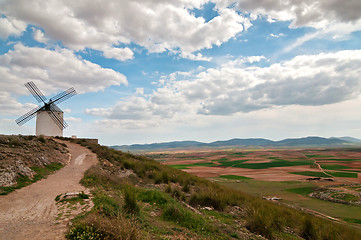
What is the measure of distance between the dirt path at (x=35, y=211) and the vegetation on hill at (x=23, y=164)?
0.75 m

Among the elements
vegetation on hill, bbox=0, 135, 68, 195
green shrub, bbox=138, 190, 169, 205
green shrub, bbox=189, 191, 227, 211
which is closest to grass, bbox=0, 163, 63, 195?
vegetation on hill, bbox=0, 135, 68, 195

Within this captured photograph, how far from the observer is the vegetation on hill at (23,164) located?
38.5ft

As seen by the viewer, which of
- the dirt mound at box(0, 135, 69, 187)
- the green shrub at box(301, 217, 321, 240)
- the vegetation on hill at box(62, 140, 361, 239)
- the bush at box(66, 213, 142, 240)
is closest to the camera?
the bush at box(66, 213, 142, 240)

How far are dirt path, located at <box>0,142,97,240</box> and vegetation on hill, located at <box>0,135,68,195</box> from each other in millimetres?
749

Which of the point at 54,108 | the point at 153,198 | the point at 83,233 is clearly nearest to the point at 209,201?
the point at 153,198

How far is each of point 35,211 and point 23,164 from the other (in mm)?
8544

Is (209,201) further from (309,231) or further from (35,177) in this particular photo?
(35,177)

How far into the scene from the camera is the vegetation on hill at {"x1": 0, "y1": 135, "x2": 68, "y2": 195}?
462 inches

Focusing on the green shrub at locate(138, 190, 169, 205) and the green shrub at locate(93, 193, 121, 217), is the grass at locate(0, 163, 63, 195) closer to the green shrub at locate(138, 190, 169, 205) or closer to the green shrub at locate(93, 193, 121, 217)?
the green shrub at locate(93, 193, 121, 217)

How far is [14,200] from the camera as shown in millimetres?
9430

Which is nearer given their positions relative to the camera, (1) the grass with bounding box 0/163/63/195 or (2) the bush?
(2) the bush

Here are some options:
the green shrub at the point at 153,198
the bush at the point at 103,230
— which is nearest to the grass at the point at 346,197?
the green shrub at the point at 153,198

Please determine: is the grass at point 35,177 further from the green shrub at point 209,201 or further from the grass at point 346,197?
the grass at point 346,197

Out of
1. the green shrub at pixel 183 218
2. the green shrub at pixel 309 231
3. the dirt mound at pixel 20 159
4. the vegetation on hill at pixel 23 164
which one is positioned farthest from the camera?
the dirt mound at pixel 20 159
